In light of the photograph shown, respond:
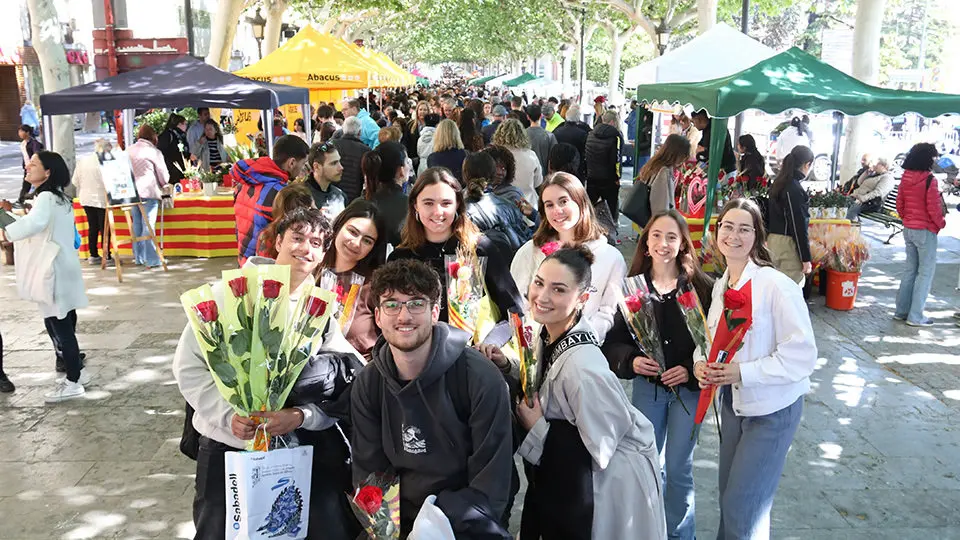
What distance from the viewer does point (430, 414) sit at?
2758 millimetres

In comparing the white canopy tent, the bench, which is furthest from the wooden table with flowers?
the bench

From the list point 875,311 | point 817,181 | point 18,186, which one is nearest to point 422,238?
point 875,311

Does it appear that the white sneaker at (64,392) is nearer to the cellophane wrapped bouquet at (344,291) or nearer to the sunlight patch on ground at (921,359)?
the cellophane wrapped bouquet at (344,291)

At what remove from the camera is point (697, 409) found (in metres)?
3.74

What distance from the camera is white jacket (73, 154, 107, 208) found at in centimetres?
1026

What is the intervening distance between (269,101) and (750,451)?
26.8ft

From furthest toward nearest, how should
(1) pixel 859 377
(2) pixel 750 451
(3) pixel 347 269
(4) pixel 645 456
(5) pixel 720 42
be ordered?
1. (5) pixel 720 42
2. (1) pixel 859 377
3. (3) pixel 347 269
4. (2) pixel 750 451
5. (4) pixel 645 456

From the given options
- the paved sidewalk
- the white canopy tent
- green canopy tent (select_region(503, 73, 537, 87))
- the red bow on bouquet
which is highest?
green canopy tent (select_region(503, 73, 537, 87))

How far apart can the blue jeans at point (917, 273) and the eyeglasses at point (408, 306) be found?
6997 mm

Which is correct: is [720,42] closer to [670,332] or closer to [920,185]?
[920,185]

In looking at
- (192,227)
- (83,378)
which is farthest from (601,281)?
(192,227)

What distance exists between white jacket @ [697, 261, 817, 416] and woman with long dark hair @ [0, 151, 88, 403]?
190 inches

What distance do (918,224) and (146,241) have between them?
29.9 ft

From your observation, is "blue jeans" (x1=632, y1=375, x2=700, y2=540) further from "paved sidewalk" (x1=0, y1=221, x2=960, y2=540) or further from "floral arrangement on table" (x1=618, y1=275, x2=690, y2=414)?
"paved sidewalk" (x1=0, y1=221, x2=960, y2=540)
